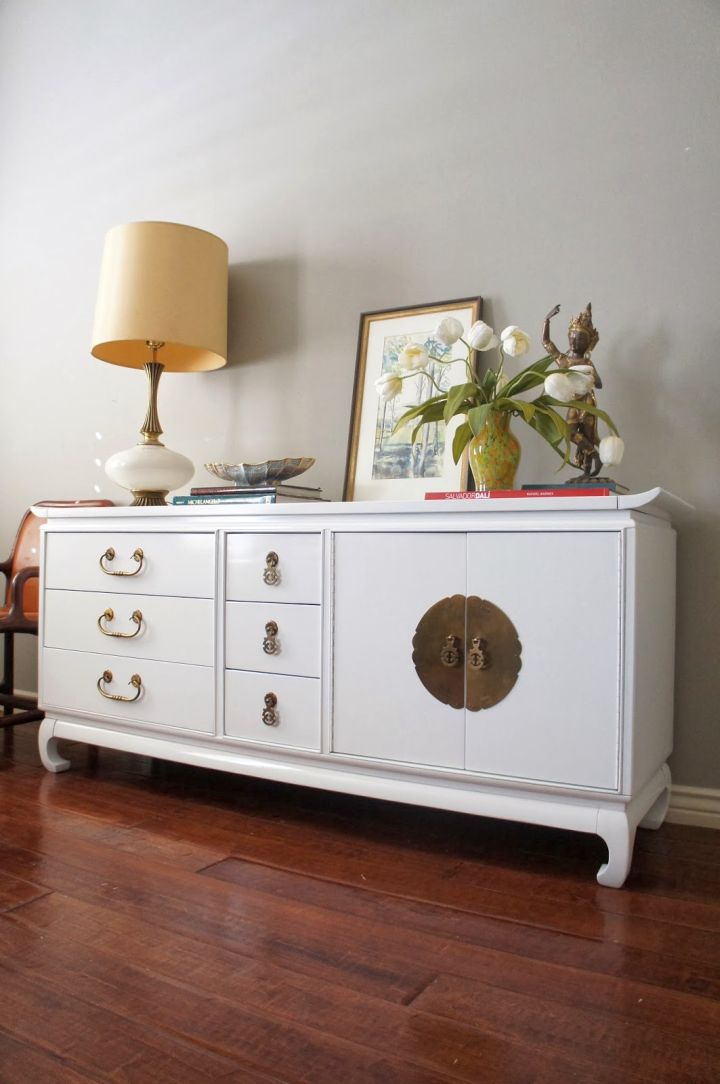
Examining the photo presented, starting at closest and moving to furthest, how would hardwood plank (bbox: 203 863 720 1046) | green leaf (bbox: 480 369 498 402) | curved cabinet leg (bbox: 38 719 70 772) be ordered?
hardwood plank (bbox: 203 863 720 1046), green leaf (bbox: 480 369 498 402), curved cabinet leg (bbox: 38 719 70 772)

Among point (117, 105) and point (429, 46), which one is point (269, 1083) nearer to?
point (429, 46)

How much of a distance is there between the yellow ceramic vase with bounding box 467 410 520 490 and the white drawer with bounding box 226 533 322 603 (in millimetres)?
379

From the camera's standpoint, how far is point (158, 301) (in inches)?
88.5

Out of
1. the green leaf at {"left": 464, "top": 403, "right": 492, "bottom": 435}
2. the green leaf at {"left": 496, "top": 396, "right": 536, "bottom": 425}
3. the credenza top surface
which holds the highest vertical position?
the green leaf at {"left": 496, "top": 396, "right": 536, "bottom": 425}

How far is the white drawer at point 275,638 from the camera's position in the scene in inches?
68.4

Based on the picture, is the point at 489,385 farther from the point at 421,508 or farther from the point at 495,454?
the point at 421,508

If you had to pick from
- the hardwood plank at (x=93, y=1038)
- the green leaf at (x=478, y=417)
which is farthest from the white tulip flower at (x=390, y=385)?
the hardwood plank at (x=93, y=1038)

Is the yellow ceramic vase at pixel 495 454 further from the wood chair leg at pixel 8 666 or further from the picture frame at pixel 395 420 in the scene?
the wood chair leg at pixel 8 666

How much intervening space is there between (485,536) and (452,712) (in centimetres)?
34

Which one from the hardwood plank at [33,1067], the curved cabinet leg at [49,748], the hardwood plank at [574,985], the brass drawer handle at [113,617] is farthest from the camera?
the curved cabinet leg at [49,748]

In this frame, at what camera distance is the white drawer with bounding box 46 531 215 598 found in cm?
190

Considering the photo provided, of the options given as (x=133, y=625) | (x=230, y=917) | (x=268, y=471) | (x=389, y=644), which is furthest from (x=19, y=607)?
(x=230, y=917)

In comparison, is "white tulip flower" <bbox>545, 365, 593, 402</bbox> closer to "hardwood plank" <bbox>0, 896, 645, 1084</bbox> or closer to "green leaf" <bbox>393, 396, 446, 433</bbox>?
"green leaf" <bbox>393, 396, 446, 433</bbox>

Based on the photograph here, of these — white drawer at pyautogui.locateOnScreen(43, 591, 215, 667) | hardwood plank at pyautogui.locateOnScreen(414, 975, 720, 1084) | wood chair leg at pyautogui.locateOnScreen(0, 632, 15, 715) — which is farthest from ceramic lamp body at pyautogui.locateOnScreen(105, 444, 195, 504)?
hardwood plank at pyautogui.locateOnScreen(414, 975, 720, 1084)
